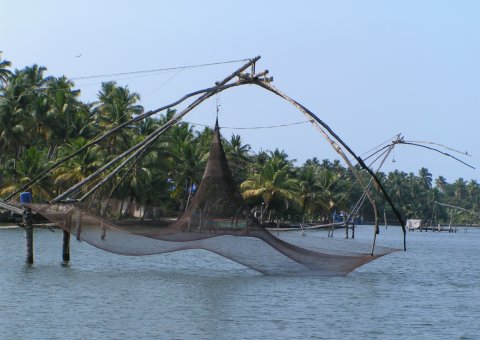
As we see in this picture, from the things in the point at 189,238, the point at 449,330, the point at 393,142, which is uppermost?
the point at 393,142

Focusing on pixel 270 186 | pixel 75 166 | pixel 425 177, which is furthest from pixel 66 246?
pixel 425 177

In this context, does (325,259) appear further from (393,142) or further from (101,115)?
(101,115)

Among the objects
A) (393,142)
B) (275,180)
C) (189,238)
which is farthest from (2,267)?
(275,180)

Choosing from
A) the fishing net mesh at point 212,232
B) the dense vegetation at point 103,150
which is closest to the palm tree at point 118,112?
the dense vegetation at point 103,150

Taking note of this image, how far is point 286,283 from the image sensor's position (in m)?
22.7

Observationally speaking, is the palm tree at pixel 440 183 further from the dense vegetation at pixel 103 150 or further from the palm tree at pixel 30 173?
the palm tree at pixel 30 173

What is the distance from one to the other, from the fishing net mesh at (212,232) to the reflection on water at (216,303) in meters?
0.88

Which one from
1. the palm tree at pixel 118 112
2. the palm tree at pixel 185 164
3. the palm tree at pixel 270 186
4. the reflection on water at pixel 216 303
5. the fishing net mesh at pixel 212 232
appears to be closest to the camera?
the reflection on water at pixel 216 303

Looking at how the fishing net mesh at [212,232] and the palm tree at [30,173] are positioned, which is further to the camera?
the palm tree at [30,173]

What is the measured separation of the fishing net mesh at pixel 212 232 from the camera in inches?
746

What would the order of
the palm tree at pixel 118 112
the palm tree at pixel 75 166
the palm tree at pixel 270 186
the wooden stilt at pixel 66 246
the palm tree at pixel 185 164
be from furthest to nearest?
the palm tree at pixel 270 186, the palm tree at pixel 185 164, the palm tree at pixel 118 112, the palm tree at pixel 75 166, the wooden stilt at pixel 66 246

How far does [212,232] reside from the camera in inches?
750

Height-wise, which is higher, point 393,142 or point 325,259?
point 393,142

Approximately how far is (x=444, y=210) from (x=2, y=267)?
5063 inches
